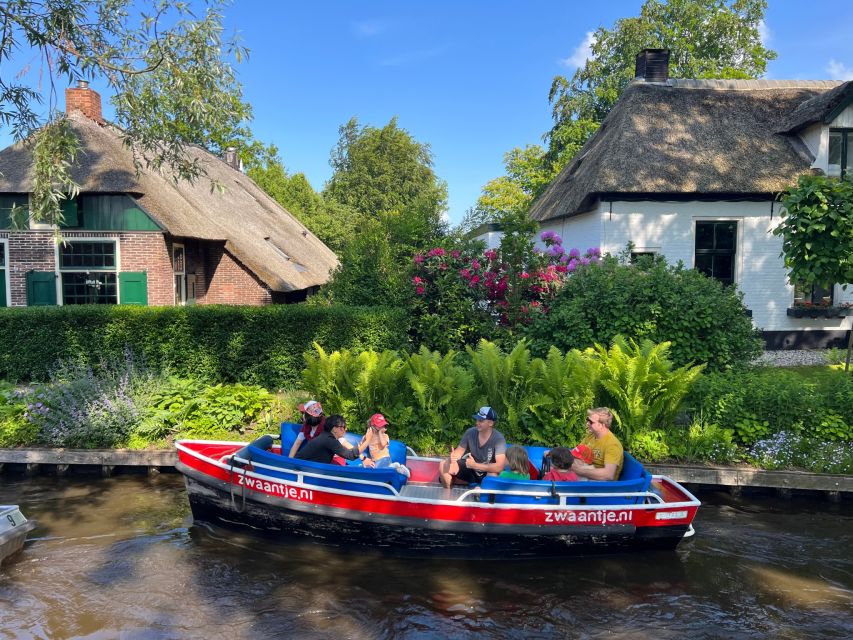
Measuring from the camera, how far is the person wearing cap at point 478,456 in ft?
25.6

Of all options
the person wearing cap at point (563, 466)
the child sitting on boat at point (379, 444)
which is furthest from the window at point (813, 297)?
the child sitting on boat at point (379, 444)

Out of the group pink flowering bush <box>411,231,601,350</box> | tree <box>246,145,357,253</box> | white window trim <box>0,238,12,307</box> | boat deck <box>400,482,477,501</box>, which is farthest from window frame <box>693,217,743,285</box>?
tree <box>246,145,357,253</box>

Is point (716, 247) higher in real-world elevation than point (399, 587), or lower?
higher

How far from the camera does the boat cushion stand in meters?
7.48

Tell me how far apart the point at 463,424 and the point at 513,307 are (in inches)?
158

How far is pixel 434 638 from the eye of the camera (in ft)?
19.6

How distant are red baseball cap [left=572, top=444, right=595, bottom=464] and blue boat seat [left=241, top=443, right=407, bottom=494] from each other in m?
2.22

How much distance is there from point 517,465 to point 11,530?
19.2 ft

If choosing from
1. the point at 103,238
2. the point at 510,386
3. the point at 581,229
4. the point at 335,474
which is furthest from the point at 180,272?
the point at 335,474

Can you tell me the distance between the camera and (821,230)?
11242mm

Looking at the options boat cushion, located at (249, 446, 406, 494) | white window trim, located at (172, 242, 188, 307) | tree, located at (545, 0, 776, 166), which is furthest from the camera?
tree, located at (545, 0, 776, 166)

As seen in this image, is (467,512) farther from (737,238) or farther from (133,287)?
(737,238)

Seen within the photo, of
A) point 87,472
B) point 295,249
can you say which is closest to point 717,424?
point 87,472

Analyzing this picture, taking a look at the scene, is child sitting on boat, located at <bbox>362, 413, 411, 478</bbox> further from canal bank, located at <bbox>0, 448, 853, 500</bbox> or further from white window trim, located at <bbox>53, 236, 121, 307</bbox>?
white window trim, located at <bbox>53, 236, 121, 307</bbox>
